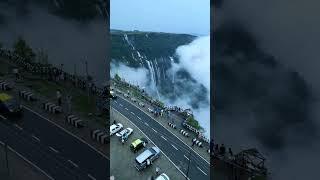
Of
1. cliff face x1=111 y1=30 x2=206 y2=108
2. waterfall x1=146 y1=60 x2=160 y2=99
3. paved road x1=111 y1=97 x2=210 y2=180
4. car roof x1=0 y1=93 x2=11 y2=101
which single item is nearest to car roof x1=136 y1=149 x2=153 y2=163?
paved road x1=111 y1=97 x2=210 y2=180

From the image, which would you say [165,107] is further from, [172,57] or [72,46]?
[72,46]

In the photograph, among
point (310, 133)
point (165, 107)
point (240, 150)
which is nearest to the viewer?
point (310, 133)

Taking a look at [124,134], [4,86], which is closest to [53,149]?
[4,86]

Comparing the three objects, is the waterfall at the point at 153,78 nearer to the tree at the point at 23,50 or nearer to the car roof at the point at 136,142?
the car roof at the point at 136,142

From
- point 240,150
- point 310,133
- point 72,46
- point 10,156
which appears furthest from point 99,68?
point 310,133

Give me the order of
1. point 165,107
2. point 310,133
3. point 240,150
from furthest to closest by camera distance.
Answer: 1. point 165,107
2. point 240,150
3. point 310,133

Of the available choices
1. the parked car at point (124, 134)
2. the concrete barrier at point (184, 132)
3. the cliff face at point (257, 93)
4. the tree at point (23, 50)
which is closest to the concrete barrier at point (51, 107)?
the tree at point (23, 50)

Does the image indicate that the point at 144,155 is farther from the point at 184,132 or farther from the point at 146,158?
the point at 184,132

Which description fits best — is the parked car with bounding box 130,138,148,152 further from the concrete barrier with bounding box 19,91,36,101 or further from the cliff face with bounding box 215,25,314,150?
the concrete barrier with bounding box 19,91,36,101
